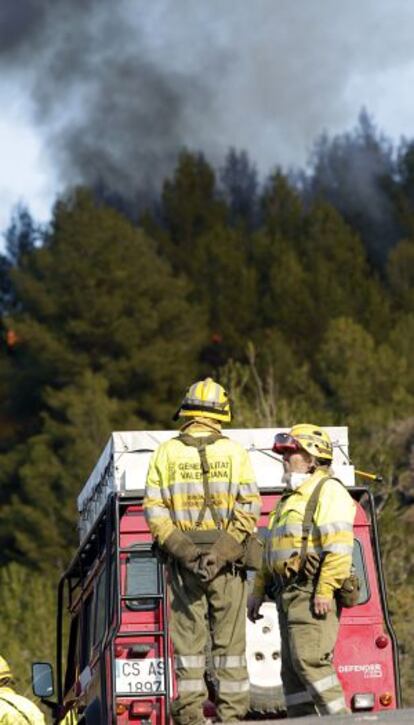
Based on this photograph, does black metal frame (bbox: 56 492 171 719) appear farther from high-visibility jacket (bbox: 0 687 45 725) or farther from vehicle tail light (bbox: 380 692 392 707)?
high-visibility jacket (bbox: 0 687 45 725)

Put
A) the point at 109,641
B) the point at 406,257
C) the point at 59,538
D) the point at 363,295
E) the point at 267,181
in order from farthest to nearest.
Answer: the point at 267,181 < the point at 406,257 < the point at 363,295 < the point at 59,538 < the point at 109,641

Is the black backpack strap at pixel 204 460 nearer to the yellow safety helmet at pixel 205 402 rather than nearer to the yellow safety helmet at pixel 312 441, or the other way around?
the yellow safety helmet at pixel 205 402

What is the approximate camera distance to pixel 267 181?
3255 inches

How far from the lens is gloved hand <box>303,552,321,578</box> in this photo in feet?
30.7

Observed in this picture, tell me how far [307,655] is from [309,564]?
45 cm

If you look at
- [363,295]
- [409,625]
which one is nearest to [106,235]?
[363,295]

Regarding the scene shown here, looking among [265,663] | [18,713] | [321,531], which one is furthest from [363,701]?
[18,713]

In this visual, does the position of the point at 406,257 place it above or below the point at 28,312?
above

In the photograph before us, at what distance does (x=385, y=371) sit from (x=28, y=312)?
12.3 metres

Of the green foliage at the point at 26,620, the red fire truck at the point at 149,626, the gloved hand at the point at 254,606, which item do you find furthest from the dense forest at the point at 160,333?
the gloved hand at the point at 254,606

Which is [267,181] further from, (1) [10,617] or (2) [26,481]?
(1) [10,617]

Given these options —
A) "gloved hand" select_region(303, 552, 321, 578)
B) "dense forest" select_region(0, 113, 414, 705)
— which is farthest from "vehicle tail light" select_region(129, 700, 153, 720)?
"dense forest" select_region(0, 113, 414, 705)

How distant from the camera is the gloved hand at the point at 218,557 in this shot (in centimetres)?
930

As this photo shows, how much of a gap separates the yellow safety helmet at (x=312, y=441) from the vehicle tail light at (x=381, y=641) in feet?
6.73
